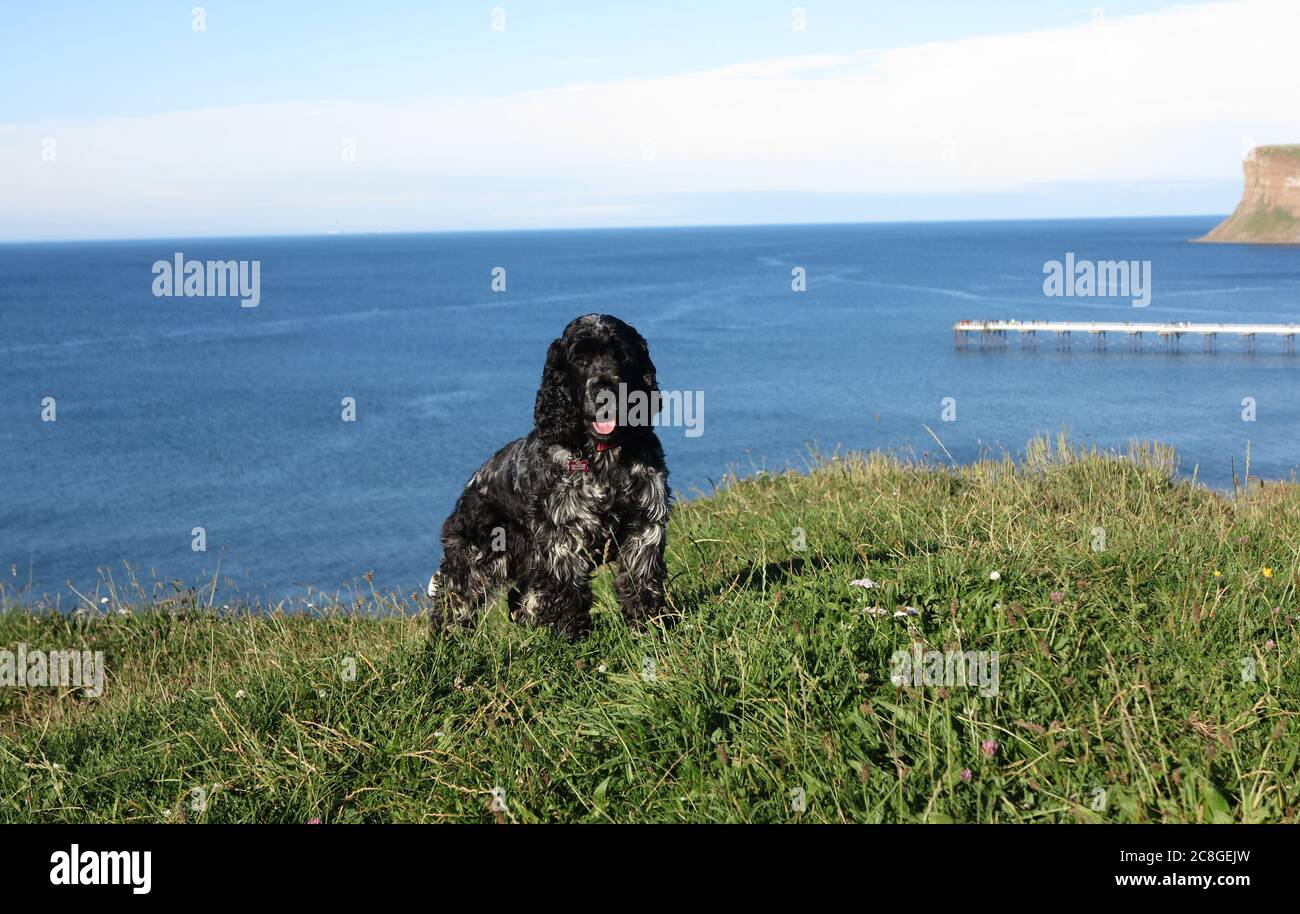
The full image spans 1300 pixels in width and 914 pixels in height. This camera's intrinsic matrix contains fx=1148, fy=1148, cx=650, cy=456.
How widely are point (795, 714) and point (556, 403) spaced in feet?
10.2

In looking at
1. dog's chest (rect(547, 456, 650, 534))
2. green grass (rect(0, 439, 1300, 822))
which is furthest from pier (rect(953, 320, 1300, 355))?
dog's chest (rect(547, 456, 650, 534))

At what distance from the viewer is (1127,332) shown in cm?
9969

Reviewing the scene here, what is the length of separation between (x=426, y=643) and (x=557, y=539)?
1.15 m

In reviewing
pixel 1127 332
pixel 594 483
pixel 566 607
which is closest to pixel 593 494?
pixel 594 483

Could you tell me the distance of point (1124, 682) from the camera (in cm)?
527

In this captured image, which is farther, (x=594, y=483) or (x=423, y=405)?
(x=423, y=405)

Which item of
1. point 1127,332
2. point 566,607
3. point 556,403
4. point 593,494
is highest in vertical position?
point 1127,332

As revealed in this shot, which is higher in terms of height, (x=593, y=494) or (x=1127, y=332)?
(x=1127, y=332)

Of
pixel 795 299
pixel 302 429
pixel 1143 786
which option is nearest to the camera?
pixel 1143 786

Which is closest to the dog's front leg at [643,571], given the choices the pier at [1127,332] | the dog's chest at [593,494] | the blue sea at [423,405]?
the dog's chest at [593,494]

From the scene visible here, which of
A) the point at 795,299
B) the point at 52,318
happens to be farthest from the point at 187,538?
the point at 52,318

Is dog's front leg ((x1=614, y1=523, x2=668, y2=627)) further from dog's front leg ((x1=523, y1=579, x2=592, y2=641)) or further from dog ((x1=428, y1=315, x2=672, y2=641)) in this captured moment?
dog's front leg ((x1=523, y1=579, x2=592, y2=641))

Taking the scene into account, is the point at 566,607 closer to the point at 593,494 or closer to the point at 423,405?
the point at 593,494

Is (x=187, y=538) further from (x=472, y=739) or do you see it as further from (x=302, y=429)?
(x=472, y=739)
